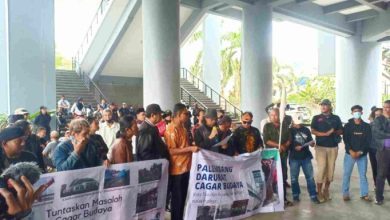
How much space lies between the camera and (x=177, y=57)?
11898mm

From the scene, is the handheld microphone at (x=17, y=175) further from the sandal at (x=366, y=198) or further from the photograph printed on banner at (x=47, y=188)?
the sandal at (x=366, y=198)

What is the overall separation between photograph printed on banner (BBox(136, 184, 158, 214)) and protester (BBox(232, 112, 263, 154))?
2.09 m

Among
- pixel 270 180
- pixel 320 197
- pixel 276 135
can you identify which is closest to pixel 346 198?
pixel 320 197

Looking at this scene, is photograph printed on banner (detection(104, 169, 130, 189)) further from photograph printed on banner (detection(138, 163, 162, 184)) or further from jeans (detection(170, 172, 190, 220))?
jeans (detection(170, 172, 190, 220))

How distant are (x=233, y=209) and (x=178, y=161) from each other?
108cm

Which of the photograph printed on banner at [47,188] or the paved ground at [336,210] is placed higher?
the photograph printed on banner at [47,188]

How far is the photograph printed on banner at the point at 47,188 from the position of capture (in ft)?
11.7

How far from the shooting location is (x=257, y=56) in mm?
15641

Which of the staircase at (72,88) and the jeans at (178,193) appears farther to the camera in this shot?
the staircase at (72,88)

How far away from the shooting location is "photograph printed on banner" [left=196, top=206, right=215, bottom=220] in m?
5.17

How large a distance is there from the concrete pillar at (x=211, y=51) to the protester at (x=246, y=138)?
18.0 metres

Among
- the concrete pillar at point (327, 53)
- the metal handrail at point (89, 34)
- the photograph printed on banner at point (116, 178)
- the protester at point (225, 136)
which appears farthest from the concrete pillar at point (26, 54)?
the concrete pillar at point (327, 53)

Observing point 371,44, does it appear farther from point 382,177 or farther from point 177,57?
point 382,177

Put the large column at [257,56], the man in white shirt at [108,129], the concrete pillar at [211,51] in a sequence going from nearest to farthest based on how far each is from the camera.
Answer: the man in white shirt at [108,129] → the large column at [257,56] → the concrete pillar at [211,51]
